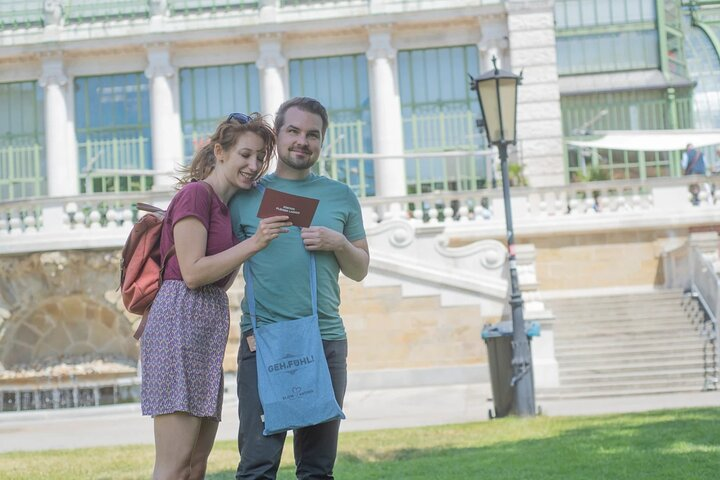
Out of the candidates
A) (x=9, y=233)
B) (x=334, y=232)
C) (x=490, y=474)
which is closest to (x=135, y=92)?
(x=9, y=233)

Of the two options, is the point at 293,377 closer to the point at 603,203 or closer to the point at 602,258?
the point at 602,258

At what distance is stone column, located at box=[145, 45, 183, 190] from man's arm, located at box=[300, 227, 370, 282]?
22.5 m

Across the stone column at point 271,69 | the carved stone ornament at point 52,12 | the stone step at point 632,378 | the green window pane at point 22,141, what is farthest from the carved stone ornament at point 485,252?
the carved stone ornament at point 52,12

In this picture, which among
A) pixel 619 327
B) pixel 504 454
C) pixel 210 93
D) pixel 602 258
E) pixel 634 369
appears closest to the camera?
pixel 504 454

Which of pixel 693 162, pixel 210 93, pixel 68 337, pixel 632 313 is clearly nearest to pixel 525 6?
pixel 693 162

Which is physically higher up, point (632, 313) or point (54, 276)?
point (54, 276)

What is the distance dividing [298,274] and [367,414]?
961 cm

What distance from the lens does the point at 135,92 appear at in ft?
92.2

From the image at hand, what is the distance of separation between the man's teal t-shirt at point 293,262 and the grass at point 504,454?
2.95 m

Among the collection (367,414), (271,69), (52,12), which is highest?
(52,12)

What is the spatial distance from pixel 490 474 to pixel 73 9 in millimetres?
22837

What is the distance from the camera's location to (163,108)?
27500 mm

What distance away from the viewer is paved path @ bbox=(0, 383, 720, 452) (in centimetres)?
1266

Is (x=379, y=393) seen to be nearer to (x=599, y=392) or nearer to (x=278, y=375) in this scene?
(x=599, y=392)
